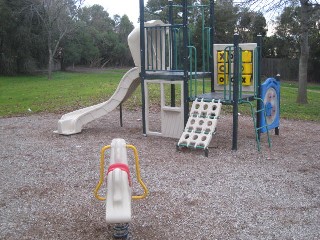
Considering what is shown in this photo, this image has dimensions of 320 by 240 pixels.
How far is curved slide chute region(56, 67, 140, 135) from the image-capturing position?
358 inches

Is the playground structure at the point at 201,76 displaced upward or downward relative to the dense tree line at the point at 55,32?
downward

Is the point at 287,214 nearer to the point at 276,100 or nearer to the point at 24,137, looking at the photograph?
the point at 276,100

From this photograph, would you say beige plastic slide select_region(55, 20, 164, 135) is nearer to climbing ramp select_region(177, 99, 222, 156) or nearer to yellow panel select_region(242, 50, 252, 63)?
climbing ramp select_region(177, 99, 222, 156)

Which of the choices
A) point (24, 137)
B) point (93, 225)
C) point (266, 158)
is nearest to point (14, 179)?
point (93, 225)

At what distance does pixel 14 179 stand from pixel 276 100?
209 inches

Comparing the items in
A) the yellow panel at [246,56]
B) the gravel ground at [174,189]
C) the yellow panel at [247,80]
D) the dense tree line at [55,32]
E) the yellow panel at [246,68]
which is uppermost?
the dense tree line at [55,32]

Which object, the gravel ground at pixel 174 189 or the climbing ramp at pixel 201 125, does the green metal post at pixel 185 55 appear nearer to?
the climbing ramp at pixel 201 125

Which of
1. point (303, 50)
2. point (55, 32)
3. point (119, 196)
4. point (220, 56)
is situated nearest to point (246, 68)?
point (220, 56)

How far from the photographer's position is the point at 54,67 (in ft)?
121

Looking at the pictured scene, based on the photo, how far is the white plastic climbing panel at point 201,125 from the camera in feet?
24.0

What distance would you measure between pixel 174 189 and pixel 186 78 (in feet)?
9.97

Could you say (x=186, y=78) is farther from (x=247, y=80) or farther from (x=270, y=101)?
(x=270, y=101)

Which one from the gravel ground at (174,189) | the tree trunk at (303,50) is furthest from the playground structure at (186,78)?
the tree trunk at (303,50)

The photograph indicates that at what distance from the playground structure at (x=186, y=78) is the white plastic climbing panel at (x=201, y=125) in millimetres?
18
